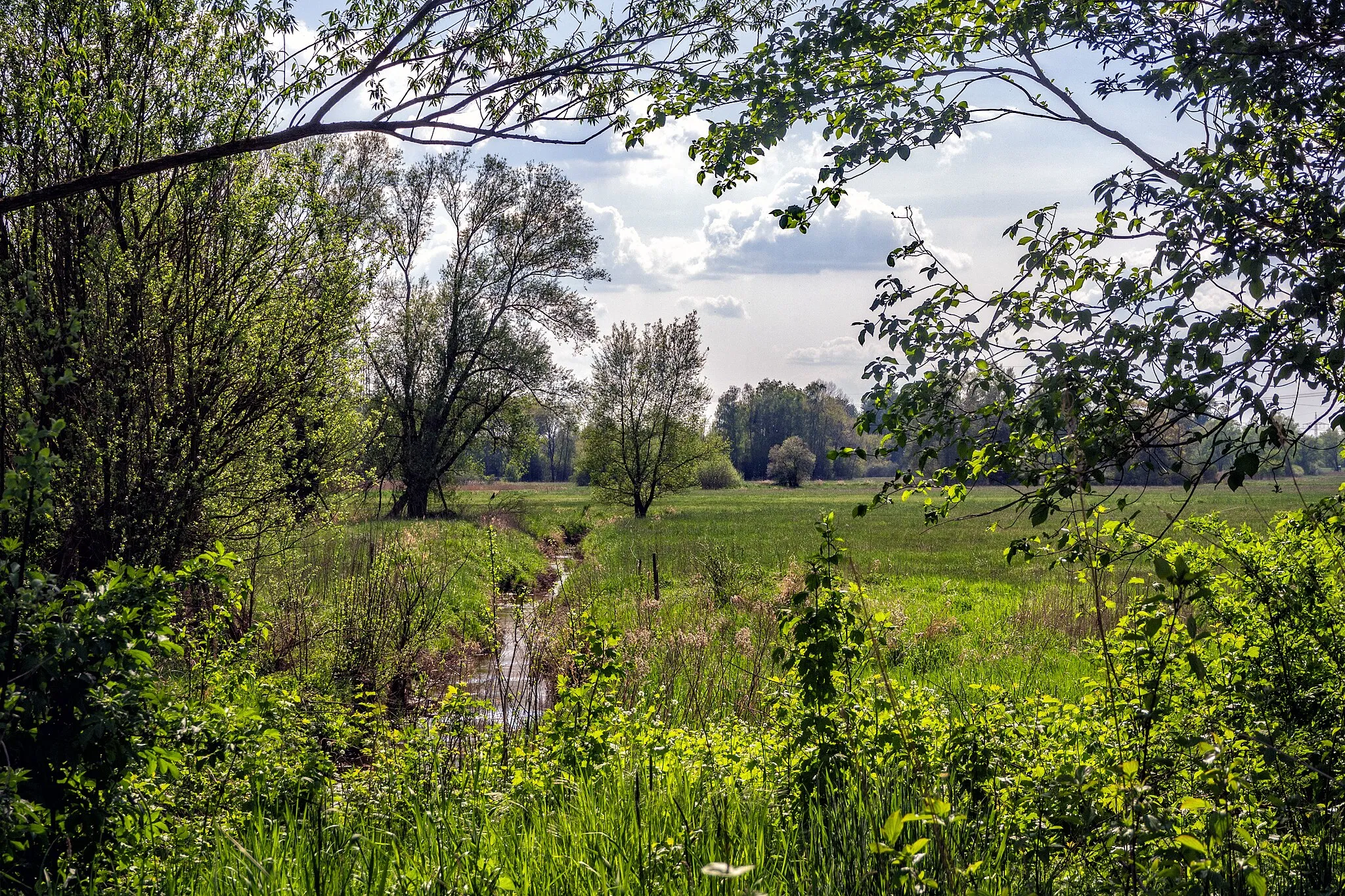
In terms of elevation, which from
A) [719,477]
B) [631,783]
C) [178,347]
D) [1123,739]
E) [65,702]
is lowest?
[631,783]

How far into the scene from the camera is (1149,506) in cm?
4341

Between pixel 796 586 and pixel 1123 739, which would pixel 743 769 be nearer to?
pixel 1123 739

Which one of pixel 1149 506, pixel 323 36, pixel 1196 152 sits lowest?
pixel 1149 506

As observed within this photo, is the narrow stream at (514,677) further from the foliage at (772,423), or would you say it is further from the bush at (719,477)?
the foliage at (772,423)

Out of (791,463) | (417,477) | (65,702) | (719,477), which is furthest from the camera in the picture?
(791,463)

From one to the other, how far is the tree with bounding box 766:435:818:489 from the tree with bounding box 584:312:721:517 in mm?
60176

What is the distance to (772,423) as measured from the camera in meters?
146

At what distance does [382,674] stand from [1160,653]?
27.0 ft

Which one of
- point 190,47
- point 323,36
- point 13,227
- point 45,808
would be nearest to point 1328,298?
point 45,808

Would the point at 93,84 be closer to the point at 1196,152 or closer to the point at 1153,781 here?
the point at 1196,152

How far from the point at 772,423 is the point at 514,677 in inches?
5366

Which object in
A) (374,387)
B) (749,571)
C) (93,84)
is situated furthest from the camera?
Answer: (374,387)

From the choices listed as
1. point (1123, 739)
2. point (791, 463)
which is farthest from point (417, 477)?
point (791, 463)

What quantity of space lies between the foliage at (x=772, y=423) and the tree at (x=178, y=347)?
126m
